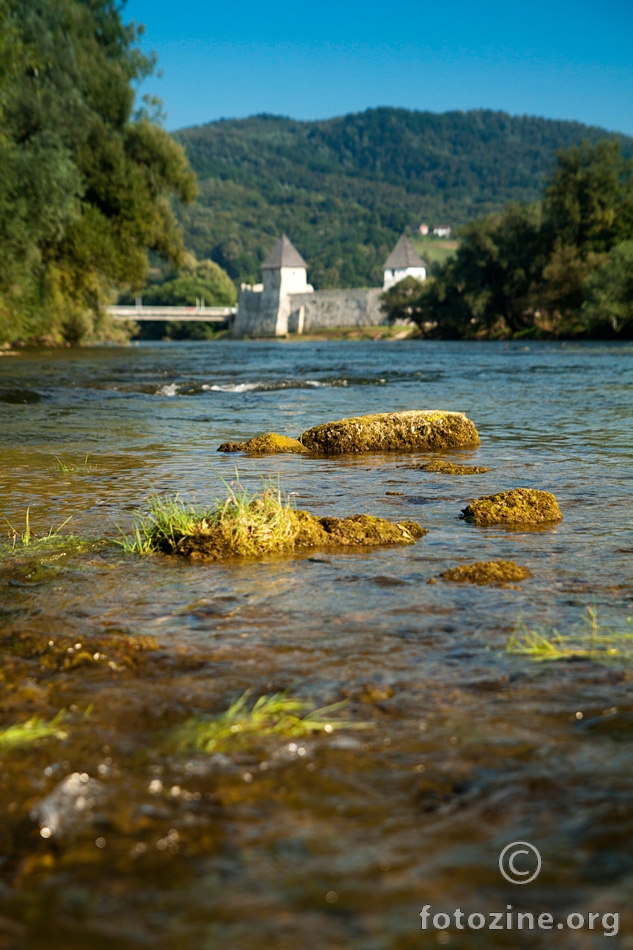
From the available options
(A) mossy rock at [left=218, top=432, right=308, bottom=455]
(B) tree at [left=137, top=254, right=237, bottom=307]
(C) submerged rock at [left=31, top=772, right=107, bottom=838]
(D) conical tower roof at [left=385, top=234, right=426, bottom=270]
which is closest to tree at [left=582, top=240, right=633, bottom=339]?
(A) mossy rock at [left=218, top=432, right=308, bottom=455]

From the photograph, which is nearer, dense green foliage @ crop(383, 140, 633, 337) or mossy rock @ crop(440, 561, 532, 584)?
mossy rock @ crop(440, 561, 532, 584)

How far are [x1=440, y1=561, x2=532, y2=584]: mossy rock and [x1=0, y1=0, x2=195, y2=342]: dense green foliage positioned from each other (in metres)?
18.0

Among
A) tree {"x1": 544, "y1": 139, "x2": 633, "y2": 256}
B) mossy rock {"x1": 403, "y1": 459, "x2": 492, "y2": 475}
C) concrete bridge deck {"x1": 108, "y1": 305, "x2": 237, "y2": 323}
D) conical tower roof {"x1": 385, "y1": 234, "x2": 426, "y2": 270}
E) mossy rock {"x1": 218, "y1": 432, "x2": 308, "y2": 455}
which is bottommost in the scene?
mossy rock {"x1": 218, "y1": 432, "x2": 308, "y2": 455}

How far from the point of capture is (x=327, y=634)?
3525mm

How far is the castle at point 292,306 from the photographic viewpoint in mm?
114250

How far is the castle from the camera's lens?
4498 inches

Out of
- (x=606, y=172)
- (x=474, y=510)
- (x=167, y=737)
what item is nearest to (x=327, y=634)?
(x=167, y=737)

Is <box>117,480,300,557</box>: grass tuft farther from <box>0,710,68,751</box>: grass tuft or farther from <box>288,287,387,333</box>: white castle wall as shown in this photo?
<box>288,287,387,333</box>: white castle wall

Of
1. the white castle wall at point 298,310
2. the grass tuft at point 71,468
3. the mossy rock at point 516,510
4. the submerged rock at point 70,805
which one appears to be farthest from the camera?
the white castle wall at point 298,310

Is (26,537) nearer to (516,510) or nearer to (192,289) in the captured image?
(516,510)

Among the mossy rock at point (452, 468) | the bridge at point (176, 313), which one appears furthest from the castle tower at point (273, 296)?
the mossy rock at point (452, 468)

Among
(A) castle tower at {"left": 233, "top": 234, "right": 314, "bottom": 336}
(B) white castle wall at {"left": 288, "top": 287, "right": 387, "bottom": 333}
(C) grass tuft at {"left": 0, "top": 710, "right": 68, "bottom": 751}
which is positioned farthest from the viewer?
(A) castle tower at {"left": 233, "top": 234, "right": 314, "bottom": 336}

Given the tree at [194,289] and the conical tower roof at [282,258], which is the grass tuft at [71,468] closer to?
the conical tower roof at [282,258]

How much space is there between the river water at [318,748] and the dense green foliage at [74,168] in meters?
17.6
